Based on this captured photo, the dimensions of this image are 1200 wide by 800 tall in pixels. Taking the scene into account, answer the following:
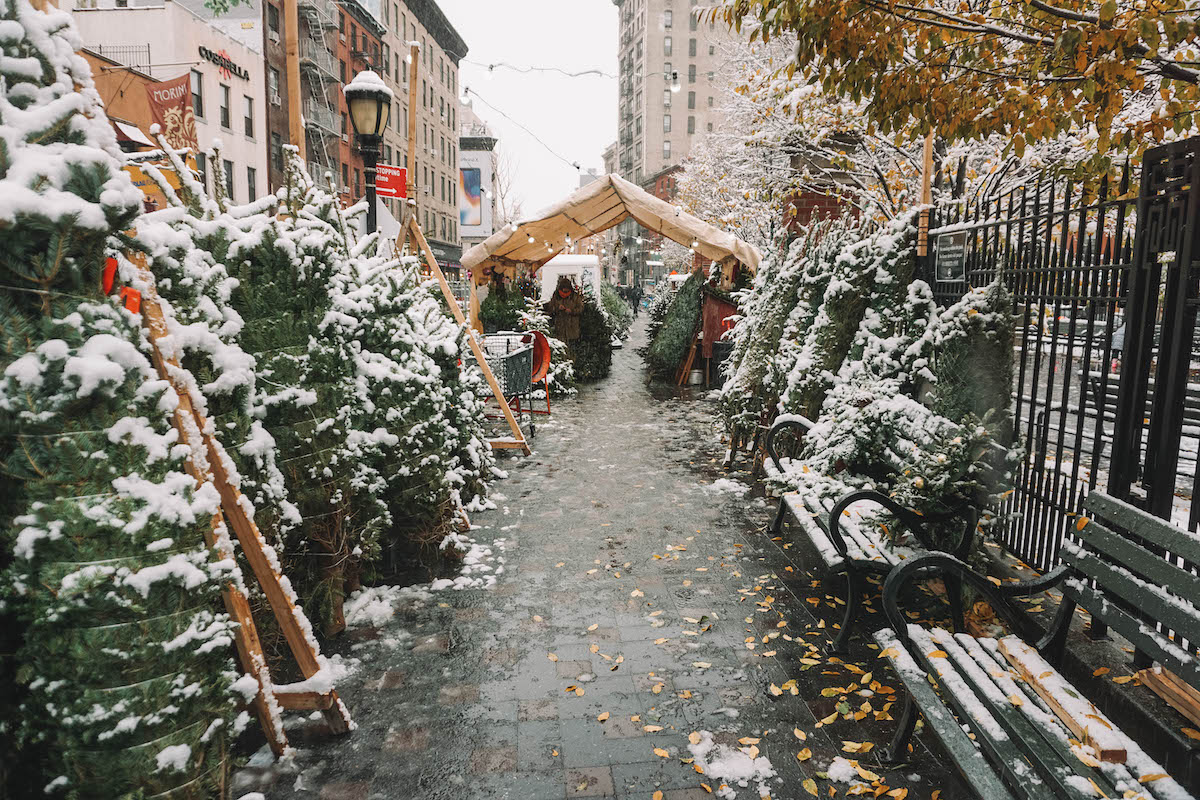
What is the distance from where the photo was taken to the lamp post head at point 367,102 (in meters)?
7.34

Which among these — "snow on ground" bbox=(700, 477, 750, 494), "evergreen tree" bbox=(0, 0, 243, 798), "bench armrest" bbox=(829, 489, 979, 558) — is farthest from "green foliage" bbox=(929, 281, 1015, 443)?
"evergreen tree" bbox=(0, 0, 243, 798)

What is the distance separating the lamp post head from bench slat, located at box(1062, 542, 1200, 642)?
266 inches

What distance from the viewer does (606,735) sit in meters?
3.34

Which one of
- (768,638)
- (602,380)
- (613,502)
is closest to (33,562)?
(768,638)

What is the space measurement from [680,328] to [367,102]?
9.80 m

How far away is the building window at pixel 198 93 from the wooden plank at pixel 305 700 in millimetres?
29963

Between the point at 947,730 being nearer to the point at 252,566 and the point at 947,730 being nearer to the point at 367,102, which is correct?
the point at 252,566

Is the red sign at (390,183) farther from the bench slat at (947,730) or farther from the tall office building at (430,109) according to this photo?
the tall office building at (430,109)

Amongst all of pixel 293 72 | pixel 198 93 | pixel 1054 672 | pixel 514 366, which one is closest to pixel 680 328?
pixel 514 366

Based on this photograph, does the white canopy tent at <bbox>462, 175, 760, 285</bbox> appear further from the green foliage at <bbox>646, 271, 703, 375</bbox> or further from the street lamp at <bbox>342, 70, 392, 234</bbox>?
the street lamp at <bbox>342, 70, 392, 234</bbox>

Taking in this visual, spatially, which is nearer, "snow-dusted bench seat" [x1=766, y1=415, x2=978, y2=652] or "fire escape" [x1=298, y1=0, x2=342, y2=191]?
"snow-dusted bench seat" [x1=766, y1=415, x2=978, y2=652]

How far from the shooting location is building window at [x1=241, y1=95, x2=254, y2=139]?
30.7 meters

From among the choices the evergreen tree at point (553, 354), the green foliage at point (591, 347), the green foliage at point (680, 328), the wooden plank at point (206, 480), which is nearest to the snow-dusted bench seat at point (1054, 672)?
the wooden plank at point (206, 480)

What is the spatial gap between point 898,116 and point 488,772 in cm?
484
